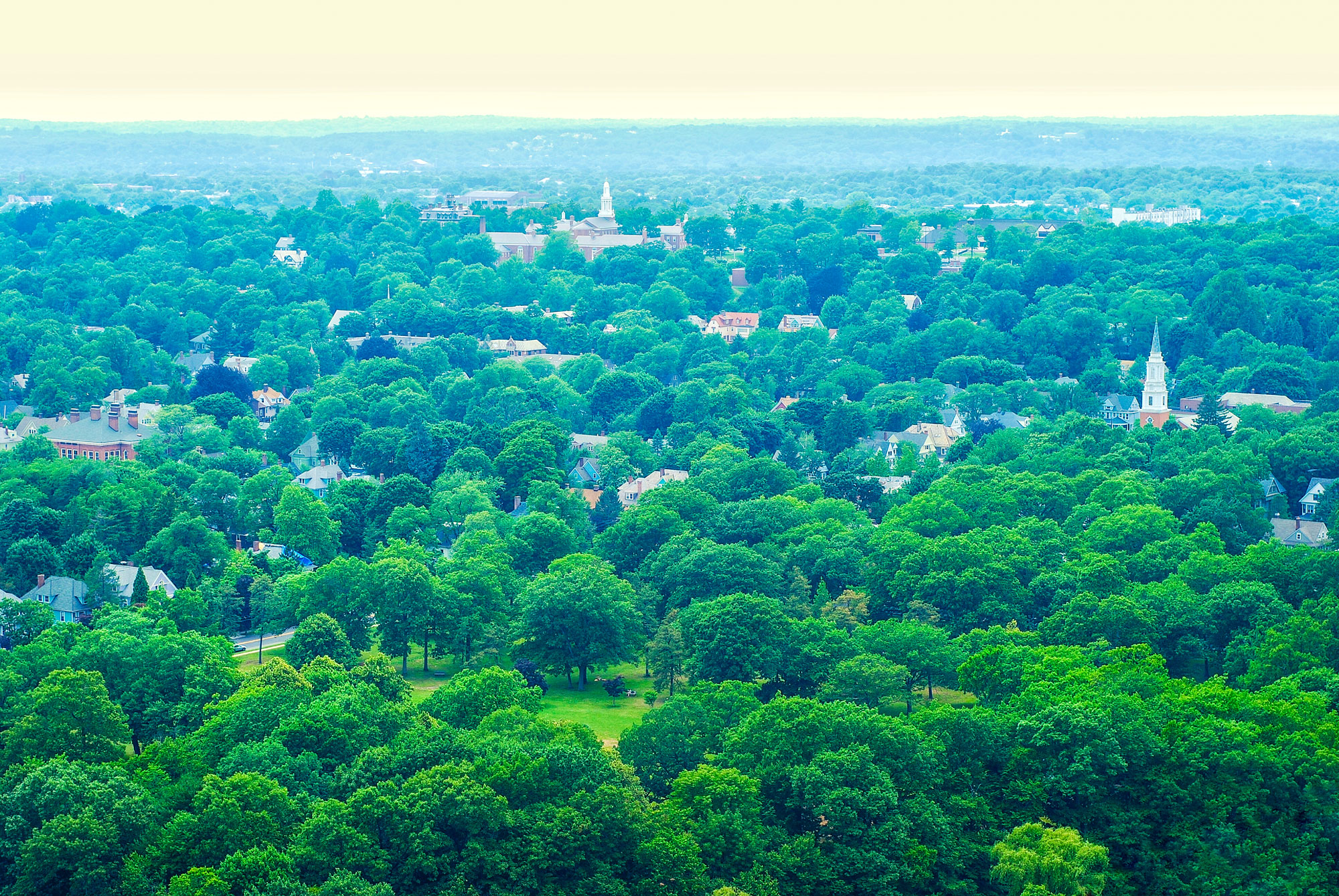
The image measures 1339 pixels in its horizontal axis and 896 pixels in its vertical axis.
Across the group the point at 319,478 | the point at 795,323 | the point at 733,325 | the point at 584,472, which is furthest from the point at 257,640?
the point at 795,323

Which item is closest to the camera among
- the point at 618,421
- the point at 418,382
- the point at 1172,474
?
the point at 1172,474

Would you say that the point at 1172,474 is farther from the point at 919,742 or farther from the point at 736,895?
the point at 736,895

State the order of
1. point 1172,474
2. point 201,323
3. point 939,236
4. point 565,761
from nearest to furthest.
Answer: point 565,761, point 1172,474, point 201,323, point 939,236

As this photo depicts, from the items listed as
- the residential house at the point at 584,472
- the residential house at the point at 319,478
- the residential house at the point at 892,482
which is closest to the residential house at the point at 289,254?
the residential house at the point at 319,478

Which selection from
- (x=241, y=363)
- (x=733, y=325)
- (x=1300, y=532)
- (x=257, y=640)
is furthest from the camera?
(x=733, y=325)

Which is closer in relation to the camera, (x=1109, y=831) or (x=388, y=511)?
(x=1109, y=831)

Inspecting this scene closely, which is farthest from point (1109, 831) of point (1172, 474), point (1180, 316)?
point (1180, 316)

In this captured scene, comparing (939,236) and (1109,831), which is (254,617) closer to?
(1109,831)

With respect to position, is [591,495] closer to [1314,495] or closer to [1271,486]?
[1271,486]
